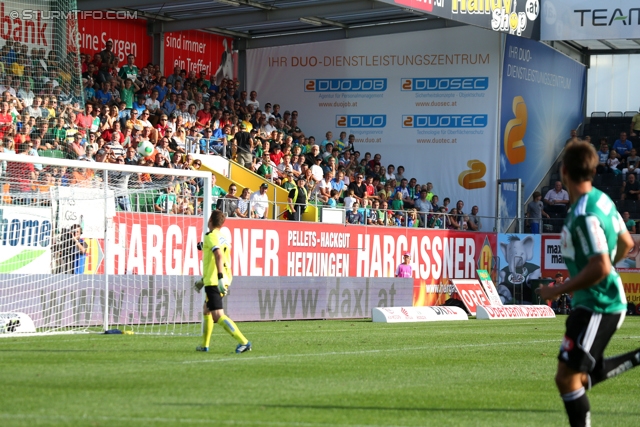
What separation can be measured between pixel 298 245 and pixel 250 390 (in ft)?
60.7

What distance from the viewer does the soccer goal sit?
60.2 ft

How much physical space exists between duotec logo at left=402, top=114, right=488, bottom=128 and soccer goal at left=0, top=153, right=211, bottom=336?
20061mm

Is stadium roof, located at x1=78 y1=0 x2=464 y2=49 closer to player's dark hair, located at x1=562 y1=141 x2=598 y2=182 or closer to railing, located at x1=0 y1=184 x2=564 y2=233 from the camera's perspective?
railing, located at x1=0 y1=184 x2=564 y2=233

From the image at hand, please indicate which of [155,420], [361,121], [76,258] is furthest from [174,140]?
[155,420]

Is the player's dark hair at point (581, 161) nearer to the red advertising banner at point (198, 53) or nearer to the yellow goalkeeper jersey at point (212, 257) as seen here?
the yellow goalkeeper jersey at point (212, 257)

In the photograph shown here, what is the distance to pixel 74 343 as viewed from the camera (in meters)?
15.4

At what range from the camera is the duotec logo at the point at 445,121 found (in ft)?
129

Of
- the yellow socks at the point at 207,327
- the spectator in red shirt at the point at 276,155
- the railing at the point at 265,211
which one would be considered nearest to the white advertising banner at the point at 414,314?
the railing at the point at 265,211

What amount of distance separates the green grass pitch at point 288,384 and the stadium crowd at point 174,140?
5829 mm

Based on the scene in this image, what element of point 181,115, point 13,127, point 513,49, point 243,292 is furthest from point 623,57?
point 13,127

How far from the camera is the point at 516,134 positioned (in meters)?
40.2

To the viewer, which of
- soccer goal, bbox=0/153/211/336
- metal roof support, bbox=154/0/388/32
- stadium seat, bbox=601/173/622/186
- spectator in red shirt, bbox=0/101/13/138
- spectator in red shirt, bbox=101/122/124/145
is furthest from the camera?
stadium seat, bbox=601/173/622/186

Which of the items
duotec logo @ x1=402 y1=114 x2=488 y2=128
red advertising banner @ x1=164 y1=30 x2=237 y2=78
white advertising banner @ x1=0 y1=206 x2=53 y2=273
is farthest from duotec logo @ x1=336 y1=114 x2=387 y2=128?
white advertising banner @ x1=0 y1=206 x2=53 y2=273

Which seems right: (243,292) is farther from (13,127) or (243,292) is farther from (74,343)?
(74,343)
